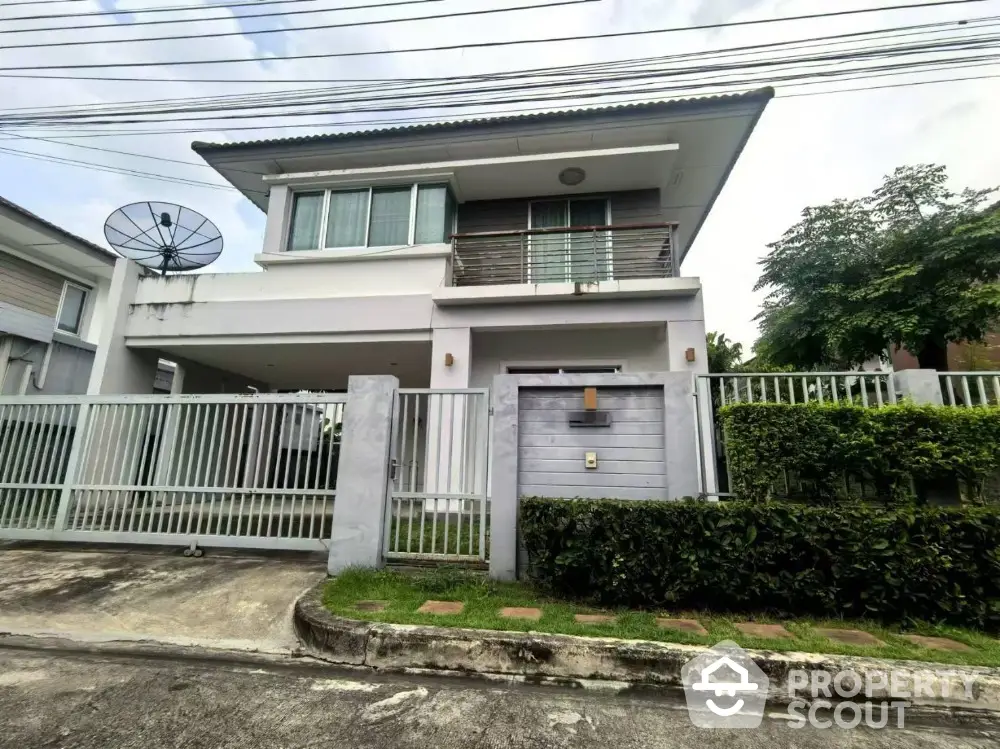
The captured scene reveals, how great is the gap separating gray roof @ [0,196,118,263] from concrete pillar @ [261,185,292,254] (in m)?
6.36

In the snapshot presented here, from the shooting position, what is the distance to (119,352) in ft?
27.5

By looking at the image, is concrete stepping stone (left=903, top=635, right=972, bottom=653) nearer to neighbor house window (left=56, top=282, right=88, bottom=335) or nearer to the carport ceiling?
the carport ceiling

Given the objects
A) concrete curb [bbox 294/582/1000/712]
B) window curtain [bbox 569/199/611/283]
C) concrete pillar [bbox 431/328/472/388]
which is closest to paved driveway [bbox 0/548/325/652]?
concrete curb [bbox 294/582/1000/712]

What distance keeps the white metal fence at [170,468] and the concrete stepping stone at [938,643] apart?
5.00m

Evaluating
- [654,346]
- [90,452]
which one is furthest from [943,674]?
[90,452]

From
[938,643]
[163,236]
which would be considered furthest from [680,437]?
[163,236]

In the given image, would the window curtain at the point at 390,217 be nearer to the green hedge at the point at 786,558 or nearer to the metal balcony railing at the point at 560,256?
the metal balcony railing at the point at 560,256

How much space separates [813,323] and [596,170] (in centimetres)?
484

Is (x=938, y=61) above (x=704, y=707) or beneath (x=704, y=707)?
above

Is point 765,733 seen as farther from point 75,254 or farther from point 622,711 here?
point 75,254

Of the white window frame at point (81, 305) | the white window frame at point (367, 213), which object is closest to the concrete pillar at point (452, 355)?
the white window frame at point (367, 213)

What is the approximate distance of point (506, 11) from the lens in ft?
21.0

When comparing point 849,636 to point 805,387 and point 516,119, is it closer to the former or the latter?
point 805,387

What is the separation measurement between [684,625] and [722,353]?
15.3 meters
